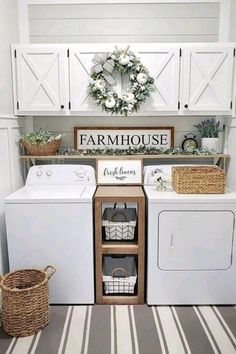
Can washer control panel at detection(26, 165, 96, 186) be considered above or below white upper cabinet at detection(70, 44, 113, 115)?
below

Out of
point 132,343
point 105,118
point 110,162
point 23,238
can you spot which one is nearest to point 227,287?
point 132,343

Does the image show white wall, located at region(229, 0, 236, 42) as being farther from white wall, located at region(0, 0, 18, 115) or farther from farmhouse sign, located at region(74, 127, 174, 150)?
white wall, located at region(0, 0, 18, 115)

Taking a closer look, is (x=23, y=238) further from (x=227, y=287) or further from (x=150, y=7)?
(x=150, y=7)

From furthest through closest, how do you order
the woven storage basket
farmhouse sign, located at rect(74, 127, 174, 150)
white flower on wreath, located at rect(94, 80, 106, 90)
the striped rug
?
farmhouse sign, located at rect(74, 127, 174, 150)
white flower on wreath, located at rect(94, 80, 106, 90)
the woven storage basket
the striped rug

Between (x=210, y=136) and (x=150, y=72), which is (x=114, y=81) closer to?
(x=150, y=72)

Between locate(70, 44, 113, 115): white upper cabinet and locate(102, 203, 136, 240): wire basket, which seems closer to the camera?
locate(102, 203, 136, 240): wire basket

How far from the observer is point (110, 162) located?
2793 mm

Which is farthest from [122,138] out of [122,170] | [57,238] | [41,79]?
[57,238]

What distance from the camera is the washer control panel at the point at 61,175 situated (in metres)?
2.80

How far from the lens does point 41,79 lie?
8.70 ft

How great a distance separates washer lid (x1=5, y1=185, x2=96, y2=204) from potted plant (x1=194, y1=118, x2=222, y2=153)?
111 cm

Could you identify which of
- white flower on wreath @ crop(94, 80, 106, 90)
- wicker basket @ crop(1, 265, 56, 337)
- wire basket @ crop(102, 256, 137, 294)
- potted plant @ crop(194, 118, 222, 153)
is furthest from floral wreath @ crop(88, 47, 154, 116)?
wicker basket @ crop(1, 265, 56, 337)

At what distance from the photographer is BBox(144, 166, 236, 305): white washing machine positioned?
2.31 metres

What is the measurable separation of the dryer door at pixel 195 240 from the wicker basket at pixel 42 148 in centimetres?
116
